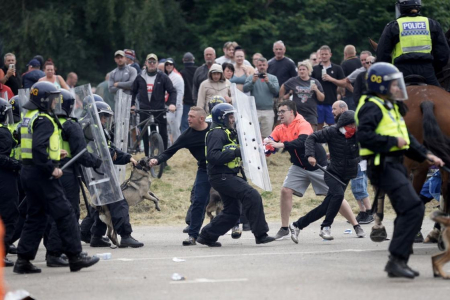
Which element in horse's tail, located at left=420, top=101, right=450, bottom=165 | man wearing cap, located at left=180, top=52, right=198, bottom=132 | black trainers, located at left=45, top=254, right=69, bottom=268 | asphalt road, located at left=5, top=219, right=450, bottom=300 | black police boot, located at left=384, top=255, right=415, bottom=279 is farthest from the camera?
man wearing cap, located at left=180, top=52, right=198, bottom=132

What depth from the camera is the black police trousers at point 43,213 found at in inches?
417

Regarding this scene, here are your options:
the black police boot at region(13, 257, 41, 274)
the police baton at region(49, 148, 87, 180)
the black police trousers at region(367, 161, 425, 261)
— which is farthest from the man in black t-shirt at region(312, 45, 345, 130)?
the black police trousers at region(367, 161, 425, 261)

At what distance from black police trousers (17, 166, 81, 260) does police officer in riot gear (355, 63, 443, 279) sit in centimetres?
304

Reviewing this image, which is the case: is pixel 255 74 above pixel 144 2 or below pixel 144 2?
below

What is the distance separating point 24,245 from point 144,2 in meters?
22.9

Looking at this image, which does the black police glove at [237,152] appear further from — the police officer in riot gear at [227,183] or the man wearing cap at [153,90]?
the man wearing cap at [153,90]

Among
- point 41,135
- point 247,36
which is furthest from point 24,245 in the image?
point 247,36

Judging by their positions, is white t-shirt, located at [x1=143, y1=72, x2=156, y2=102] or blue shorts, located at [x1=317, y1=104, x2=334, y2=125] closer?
white t-shirt, located at [x1=143, y1=72, x2=156, y2=102]

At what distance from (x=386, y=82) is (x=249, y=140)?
363 centimetres

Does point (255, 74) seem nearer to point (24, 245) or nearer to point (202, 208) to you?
point (202, 208)

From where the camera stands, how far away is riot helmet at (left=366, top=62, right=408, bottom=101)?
384 inches

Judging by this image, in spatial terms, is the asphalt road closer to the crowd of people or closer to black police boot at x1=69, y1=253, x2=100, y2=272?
black police boot at x1=69, y1=253, x2=100, y2=272

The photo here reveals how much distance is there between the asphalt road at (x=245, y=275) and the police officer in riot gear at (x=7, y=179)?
0.56m

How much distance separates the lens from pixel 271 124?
2019cm
